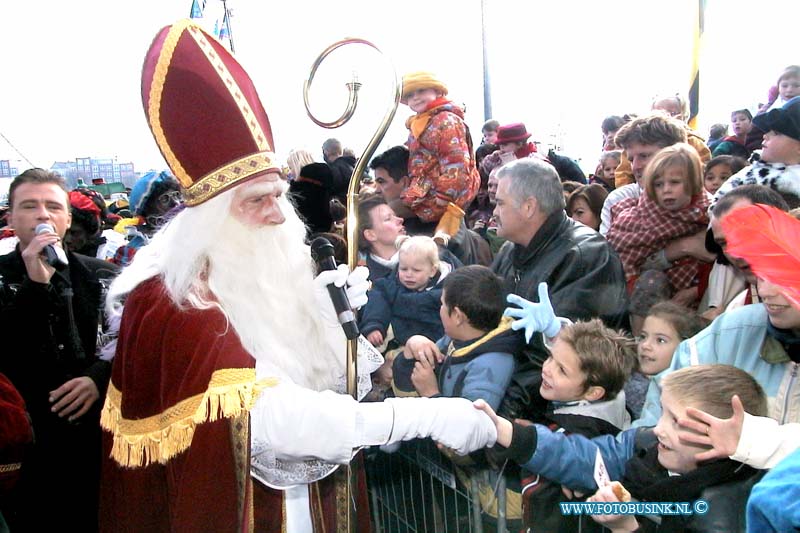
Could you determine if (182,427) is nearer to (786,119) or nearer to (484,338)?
(484,338)

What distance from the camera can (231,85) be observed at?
1891 millimetres

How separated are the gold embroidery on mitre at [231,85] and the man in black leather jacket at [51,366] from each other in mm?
1245

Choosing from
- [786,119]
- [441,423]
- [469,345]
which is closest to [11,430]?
[441,423]

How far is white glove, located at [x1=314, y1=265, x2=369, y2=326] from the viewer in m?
1.91

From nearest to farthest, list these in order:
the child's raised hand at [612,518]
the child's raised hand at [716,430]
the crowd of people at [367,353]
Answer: the child's raised hand at [716,430] < the child's raised hand at [612,518] < the crowd of people at [367,353]

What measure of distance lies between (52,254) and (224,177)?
46.1 inches

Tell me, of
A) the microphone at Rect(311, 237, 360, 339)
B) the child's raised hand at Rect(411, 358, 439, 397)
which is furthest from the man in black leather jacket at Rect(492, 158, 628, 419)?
the microphone at Rect(311, 237, 360, 339)

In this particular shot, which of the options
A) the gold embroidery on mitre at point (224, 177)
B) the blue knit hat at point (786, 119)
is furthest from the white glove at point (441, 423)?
the blue knit hat at point (786, 119)

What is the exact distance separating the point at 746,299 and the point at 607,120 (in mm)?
3507

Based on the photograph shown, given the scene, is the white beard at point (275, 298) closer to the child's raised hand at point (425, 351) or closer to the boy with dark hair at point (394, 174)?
the child's raised hand at point (425, 351)

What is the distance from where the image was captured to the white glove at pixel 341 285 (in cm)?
191

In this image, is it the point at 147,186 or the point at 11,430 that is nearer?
the point at 11,430

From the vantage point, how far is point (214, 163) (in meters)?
1.86

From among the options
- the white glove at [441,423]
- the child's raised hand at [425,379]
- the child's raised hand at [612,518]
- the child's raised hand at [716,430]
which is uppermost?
the child's raised hand at [716,430]
